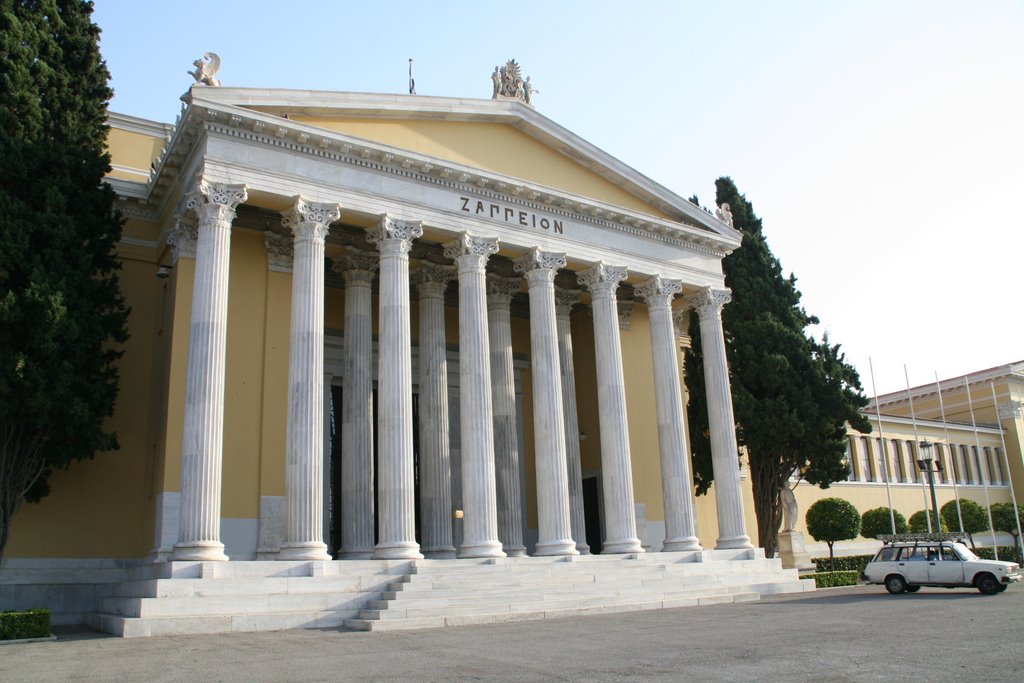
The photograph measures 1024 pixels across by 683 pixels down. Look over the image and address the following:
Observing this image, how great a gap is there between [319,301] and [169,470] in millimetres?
5130

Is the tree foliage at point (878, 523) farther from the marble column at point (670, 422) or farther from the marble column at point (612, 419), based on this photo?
the marble column at point (612, 419)

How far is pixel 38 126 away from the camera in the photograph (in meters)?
19.2

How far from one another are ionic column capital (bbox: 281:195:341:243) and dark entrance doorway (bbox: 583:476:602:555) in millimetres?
13145

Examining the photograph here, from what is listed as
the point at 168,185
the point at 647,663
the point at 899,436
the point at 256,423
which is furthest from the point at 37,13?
the point at 899,436

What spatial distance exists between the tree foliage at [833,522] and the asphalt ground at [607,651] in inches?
796

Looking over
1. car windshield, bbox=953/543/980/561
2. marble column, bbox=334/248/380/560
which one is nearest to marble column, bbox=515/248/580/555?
marble column, bbox=334/248/380/560

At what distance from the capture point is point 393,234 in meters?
21.2

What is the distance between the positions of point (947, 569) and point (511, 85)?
17458 millimetres

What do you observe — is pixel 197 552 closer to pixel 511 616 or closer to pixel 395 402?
pixel 395 402

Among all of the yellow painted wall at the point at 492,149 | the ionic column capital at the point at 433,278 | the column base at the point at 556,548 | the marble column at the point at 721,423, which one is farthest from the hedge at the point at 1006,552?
the ionic column capital at the point at 433,278

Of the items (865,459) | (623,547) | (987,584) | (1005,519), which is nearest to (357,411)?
(623,547)

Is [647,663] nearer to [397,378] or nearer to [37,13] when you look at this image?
[397,378]

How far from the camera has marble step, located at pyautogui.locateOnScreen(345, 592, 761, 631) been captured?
1573cm

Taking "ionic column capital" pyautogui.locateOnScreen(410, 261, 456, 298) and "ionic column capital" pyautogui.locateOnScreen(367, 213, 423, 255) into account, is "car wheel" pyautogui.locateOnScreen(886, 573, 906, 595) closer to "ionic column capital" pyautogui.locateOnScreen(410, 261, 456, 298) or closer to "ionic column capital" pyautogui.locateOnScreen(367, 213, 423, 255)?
"ionic column capital" pyautogui.locateOnScreen(410, 261, 456, 298)
